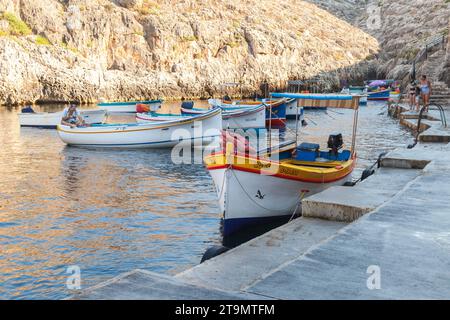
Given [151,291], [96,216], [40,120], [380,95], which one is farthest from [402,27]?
[151,291]

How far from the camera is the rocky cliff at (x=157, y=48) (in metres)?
63.2

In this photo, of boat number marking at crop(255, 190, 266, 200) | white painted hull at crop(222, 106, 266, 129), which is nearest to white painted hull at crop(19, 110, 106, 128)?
white painted hull at crop(222, 106, 266, 129)

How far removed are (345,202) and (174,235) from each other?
14.8 feet

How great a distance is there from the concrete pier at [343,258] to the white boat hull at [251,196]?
5.82 feet

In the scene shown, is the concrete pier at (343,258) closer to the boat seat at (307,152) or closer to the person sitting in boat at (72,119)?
the boat seat at (307,152)

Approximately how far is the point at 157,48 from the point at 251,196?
217 feet

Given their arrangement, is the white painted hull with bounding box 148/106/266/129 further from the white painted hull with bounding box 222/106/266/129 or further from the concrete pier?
the concrete pier

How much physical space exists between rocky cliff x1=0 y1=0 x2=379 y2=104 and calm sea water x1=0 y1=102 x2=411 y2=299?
3874cm

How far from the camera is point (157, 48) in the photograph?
76125 mm

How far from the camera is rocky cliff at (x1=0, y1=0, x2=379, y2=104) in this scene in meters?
63.2

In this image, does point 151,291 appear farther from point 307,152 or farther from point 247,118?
point 247,118
